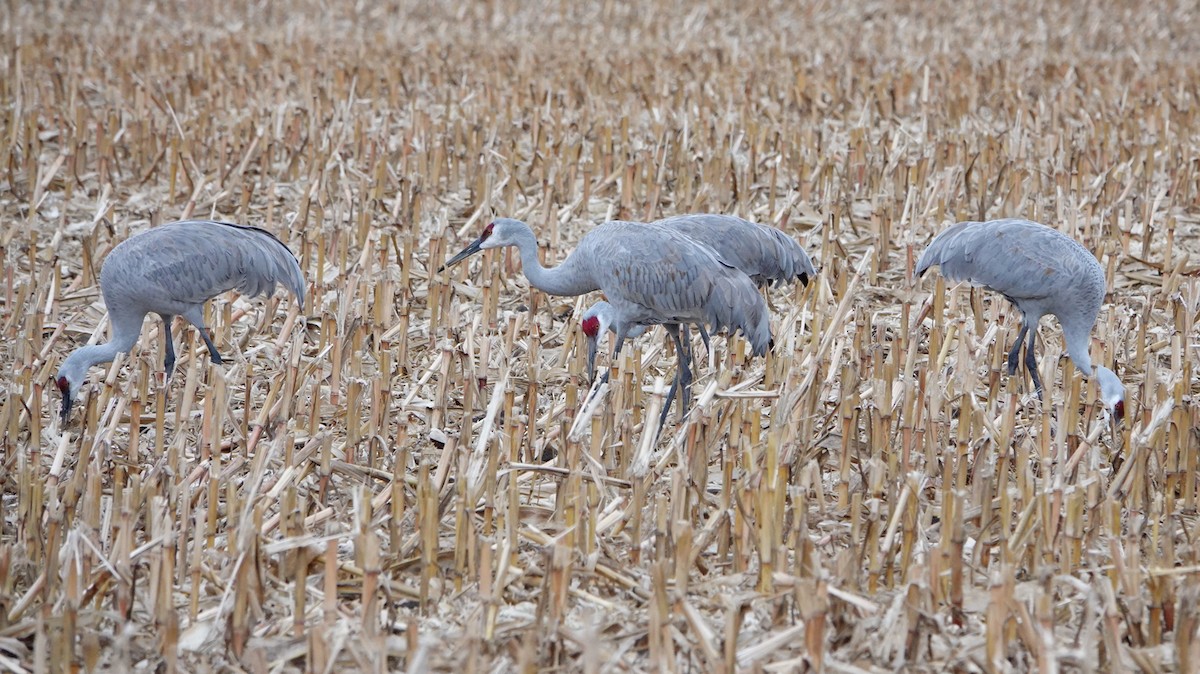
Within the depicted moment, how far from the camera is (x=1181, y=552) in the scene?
3301mm

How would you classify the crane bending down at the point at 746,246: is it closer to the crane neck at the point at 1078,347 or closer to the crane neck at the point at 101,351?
the crane neck at the point at 1078,347

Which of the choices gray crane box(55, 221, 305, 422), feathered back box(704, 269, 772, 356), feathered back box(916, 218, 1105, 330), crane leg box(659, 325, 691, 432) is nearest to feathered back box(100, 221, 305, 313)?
gray crane box(55, 221, 305, 422)

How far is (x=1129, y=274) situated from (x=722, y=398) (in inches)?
104

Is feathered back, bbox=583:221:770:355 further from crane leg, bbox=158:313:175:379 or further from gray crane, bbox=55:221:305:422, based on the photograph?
crane leg, bbox=158:313:175:379

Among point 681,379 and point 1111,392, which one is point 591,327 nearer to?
point 681,379

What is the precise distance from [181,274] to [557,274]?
128 centimetres

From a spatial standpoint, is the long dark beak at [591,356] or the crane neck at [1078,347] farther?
the crane neck at [1078,347]

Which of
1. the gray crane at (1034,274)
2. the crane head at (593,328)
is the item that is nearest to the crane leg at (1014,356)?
the gray crane at (1034,274)

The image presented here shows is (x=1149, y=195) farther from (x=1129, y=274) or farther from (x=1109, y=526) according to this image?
(x=1109, y=526)

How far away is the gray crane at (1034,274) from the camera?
4.55m

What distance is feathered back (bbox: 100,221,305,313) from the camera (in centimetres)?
450

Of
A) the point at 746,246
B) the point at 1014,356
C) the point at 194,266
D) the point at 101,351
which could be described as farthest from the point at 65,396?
the point at 1014,356

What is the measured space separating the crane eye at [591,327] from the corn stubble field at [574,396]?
0.70 feet

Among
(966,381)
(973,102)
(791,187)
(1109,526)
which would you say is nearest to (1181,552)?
(1109,526)
